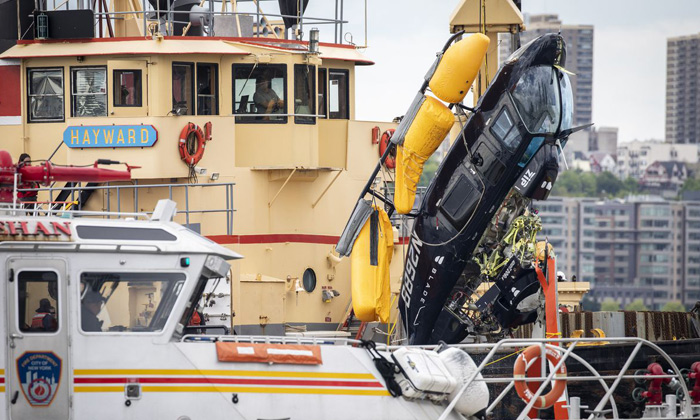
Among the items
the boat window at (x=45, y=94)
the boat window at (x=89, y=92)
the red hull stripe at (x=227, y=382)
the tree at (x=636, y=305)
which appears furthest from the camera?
the tree at (x=636, y=305)

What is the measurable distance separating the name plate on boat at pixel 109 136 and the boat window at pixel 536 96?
6.21 m

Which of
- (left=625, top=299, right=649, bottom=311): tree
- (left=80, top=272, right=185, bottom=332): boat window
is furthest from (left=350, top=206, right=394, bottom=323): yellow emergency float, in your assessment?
(left=625, top=299, right=649, bottom=311): tree

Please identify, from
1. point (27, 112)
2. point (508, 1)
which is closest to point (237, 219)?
point (27, 112)

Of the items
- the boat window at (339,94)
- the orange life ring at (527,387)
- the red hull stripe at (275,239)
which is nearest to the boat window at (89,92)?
the red hull stripe at (275,239)

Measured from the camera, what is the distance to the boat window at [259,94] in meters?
21.5

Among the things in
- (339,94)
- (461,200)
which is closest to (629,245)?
(339,94)

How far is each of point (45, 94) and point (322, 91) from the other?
5.11m

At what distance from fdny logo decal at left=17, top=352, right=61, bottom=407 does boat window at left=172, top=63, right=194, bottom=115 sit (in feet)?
29.3

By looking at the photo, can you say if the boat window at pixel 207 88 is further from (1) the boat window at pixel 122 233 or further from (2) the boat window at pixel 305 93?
(1) the boat window at pixel 122 233

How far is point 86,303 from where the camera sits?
13078mm

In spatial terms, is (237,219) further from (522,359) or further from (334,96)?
(522,359)

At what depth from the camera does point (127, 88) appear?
70.3ft

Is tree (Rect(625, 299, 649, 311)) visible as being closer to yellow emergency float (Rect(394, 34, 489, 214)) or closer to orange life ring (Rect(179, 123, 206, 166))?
yellow emergency float (Rect(394, 34, 489, 214))

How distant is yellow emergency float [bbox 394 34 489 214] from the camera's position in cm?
1959
